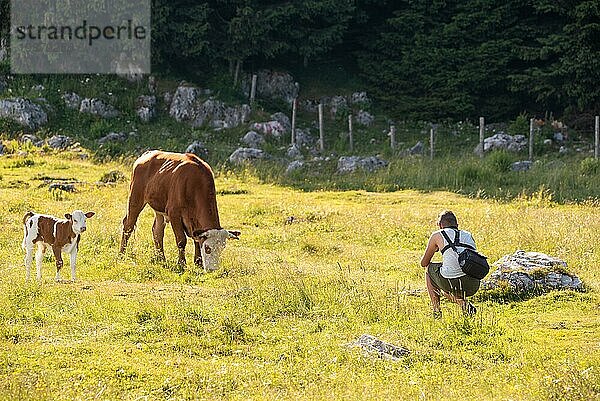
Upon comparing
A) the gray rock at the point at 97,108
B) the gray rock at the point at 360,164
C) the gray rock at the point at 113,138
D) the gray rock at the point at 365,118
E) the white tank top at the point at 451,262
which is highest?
the gray rock at the point at 97,108

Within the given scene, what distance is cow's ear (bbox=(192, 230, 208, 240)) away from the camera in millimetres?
12328

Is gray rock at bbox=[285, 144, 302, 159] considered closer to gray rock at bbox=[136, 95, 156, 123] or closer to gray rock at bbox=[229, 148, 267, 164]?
gray rock at bbox=[229, 148, 267, 164]

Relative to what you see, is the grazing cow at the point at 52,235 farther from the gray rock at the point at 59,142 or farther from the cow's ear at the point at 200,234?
the gray rock at the point at 59,142

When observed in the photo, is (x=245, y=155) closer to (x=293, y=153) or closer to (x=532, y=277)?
(x=293, y=153)

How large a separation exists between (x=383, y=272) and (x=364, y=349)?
4.57 meters

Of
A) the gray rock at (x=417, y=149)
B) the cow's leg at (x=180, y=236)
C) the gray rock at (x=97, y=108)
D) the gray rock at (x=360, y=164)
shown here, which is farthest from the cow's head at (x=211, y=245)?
the gray rock at (x=97, y=108)

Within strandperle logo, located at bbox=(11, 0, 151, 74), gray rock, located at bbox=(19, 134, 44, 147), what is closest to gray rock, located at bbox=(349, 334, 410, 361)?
gray rock, located at bbox=(19, 134, 44, 147)

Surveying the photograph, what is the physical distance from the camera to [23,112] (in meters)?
28.4

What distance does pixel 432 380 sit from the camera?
22.3 ft

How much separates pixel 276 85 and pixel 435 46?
629 cm

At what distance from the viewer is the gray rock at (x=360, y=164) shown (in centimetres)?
2405

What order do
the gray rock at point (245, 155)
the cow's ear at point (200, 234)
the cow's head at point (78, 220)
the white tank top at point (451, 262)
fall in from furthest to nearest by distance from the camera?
the gray rock at point (245, 155), the cow's ear at point (200, 234), the cow's head at point (78, 220), the white tank top at point (451, 262)

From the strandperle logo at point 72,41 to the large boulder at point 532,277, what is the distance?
23.1m

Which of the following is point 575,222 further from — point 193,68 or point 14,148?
point 193,68
